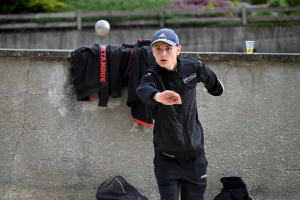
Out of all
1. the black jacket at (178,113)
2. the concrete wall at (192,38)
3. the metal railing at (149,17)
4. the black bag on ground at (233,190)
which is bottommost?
the black bag on ground at (233,190)

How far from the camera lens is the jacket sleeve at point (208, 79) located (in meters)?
3.95

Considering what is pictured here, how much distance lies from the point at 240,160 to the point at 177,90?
6.15 feet

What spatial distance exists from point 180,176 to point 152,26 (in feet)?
63.7

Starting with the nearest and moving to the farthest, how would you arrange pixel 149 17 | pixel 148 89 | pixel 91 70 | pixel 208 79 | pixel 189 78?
1. pixel 148 89
2. pixel 189 78
3. pixel 208 79
4. pixel 91 70
5. pixel 149 17

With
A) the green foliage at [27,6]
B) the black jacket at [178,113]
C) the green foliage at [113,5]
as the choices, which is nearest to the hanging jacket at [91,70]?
the black jacket at [178,113]

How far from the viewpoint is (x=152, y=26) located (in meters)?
22.9

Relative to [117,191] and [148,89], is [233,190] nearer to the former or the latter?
[117,191]

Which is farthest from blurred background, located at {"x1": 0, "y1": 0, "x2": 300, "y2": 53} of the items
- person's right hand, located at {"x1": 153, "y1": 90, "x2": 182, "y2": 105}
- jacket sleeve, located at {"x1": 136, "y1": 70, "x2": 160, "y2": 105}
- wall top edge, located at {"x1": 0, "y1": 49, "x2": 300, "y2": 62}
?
person's right hand, located at {"x1": 153, "y1": 90, "x2": 182, "y2": 105}

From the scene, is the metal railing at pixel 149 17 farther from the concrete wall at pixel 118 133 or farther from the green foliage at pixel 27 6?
the concrete wall at pixel 118 133

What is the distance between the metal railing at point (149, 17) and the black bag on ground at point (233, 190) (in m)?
17.7

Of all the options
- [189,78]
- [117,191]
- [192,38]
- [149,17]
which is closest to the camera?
[189,78]

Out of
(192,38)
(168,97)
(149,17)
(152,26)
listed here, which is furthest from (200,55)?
(149,17)

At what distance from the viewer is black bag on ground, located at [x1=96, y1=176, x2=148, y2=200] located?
495 centimetres

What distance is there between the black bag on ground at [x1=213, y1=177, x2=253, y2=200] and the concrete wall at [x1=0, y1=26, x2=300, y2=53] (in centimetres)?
1675
